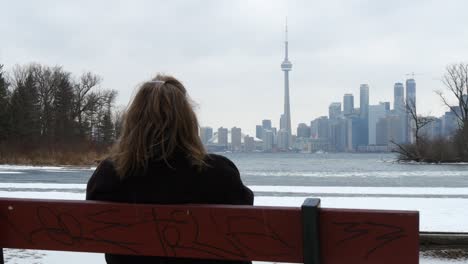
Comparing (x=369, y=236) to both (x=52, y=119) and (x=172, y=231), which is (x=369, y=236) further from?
(x=52, y=119)

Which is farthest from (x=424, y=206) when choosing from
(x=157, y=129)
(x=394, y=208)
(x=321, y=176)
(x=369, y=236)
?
(x=321, y=176)

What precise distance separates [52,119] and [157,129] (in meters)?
79.8

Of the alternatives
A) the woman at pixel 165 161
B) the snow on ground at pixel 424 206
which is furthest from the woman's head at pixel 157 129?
the snow on ground at pixel 424 206

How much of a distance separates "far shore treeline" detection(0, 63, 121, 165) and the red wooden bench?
151 feet

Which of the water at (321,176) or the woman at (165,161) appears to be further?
the water at (321,176)

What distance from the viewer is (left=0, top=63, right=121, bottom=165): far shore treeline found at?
4997cm

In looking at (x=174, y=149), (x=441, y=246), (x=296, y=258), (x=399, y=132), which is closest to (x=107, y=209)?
(x=174, y=149)

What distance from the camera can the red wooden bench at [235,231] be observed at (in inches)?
95.8

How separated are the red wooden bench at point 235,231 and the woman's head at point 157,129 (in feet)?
0.77

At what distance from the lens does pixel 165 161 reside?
254cm

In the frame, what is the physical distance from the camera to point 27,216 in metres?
2.95

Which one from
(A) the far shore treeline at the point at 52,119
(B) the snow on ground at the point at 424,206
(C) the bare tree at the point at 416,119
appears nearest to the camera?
(B) the snow on ground at the point at 424,206

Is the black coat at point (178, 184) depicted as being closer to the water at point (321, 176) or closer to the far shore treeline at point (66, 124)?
the water at point (321, 176)

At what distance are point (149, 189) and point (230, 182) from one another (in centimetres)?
37
